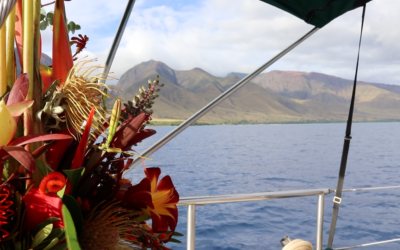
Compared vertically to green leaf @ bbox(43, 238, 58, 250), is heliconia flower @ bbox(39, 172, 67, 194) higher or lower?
higher

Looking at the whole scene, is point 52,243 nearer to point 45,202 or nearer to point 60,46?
point 45,202

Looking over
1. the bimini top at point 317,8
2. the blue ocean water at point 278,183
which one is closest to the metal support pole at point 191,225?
the bimini top at point 317,8

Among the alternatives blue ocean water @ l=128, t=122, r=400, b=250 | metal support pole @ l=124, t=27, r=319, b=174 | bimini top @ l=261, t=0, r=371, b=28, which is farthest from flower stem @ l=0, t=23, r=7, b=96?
blue ocean water @ l=128, t=122, r=400, b=250

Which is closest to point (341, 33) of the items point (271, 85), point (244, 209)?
point (271, 85)

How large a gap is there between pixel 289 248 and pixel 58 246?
1.02m

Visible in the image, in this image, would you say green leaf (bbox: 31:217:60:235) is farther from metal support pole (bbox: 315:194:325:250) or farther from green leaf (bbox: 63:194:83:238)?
metal support pole (bbox: 315:194:325:250)

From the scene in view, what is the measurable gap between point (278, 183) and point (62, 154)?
24.6 metres

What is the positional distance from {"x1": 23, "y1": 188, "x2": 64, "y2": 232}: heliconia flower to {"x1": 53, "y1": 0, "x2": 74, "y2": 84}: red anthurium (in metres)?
0.11

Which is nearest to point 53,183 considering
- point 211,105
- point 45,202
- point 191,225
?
point 45,202

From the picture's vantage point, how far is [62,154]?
31 centimetres

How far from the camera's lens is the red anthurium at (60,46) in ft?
1.02

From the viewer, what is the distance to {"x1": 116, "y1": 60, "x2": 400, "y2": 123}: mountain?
5612 centimetres

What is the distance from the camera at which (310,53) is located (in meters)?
78.0

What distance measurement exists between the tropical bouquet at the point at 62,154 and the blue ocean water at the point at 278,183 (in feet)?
17.2
